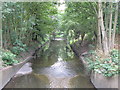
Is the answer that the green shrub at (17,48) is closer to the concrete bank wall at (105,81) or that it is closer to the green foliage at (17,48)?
the green foliage at (17,48)

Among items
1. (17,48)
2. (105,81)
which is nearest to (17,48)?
(17,48)

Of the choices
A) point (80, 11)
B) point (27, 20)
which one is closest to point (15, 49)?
point (27, 20)

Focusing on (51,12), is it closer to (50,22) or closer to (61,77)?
(50,22)

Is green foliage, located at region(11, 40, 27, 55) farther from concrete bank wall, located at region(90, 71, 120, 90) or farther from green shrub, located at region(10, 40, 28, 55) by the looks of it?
concrete bank wall, located at region(90, 71, 120, 90)

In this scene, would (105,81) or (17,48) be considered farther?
(17,48)

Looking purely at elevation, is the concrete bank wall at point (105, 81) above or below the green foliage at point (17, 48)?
below

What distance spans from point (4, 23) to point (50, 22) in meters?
6.69

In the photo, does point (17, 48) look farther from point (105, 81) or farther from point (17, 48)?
point (105, 81)

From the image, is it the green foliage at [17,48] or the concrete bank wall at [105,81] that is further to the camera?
the green foliage at [17,48]

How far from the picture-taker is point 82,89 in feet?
17.9

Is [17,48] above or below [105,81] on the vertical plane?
above

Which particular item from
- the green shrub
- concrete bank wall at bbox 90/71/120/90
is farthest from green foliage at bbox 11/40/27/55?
concrete bank wall at bbox 90/71/120/90

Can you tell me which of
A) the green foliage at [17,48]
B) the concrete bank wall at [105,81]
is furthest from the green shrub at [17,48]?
the concrete bank wall at [105,81]

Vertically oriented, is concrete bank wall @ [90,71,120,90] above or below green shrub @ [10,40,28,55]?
below
